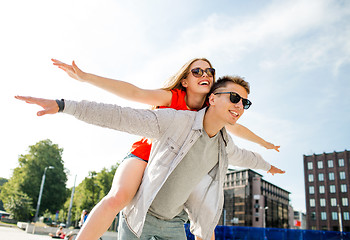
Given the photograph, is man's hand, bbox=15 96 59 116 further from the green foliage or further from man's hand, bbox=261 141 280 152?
the green foliage

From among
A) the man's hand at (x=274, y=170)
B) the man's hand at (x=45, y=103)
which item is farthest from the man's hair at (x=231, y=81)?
the man's hand at (x=45, y=103)

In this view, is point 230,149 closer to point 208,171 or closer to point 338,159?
point 208,171

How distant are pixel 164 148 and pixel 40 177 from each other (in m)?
43.0

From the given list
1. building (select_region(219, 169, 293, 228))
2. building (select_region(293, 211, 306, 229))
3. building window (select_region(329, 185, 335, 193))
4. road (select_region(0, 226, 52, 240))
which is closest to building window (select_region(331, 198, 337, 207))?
building window (select_region(329, 185, 335, 193))

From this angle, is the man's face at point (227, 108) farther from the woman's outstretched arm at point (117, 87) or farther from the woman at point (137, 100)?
the woman's outstretched arm at point (117, 87)

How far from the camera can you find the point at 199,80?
10.8ft

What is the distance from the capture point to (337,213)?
7388 centimetres

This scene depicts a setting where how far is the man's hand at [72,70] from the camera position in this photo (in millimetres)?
2469

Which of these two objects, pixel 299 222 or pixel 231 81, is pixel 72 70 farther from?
pixel 299 222

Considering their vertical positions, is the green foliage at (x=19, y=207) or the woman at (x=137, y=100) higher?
the woman at (x=137, y=100)

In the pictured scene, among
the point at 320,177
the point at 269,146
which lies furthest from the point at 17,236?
the point at 320,177

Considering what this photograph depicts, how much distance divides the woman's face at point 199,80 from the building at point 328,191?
81940 mm

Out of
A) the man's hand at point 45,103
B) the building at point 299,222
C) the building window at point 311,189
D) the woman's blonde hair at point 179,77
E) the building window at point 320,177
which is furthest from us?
the building at point 299,222

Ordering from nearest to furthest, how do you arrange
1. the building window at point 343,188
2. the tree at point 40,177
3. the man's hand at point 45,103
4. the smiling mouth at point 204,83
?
1. the man's hand at point 45,103
2. the smiling mouth at point 204,83
3. the tree at point 40,177
4. the building window at point 343,188
